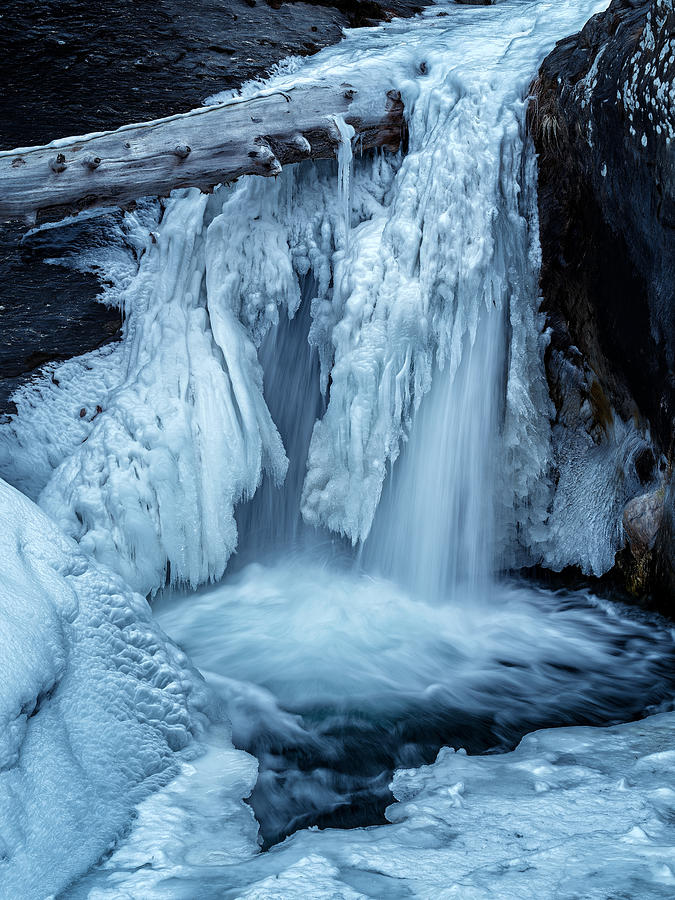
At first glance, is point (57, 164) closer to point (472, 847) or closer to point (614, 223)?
point (614, 223)

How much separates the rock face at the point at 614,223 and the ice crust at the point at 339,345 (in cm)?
13

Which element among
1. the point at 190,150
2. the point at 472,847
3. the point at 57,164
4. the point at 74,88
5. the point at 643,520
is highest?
the point at 74,88

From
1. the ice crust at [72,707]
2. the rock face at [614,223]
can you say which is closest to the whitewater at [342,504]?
the ice crust at [72,707]

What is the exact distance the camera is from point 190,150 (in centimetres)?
325

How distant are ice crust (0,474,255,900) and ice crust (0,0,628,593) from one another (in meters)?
0.84

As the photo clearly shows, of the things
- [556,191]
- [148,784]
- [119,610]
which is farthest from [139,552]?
[556,191]

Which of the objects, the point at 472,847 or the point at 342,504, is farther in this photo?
the point at 342,504

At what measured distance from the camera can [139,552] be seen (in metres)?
3.31

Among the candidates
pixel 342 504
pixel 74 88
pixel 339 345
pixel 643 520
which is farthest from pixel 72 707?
pixel 74 88

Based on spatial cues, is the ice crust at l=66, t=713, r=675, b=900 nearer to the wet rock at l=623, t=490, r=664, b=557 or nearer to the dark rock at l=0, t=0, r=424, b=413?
the wet rock at l=623, t=490, r=664, b=557

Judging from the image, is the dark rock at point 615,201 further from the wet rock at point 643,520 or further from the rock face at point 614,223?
the wet rock at point 643,520

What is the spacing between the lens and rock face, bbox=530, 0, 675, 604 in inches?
104

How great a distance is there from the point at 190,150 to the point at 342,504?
165 centimetres

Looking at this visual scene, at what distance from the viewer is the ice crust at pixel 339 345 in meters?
3.27
